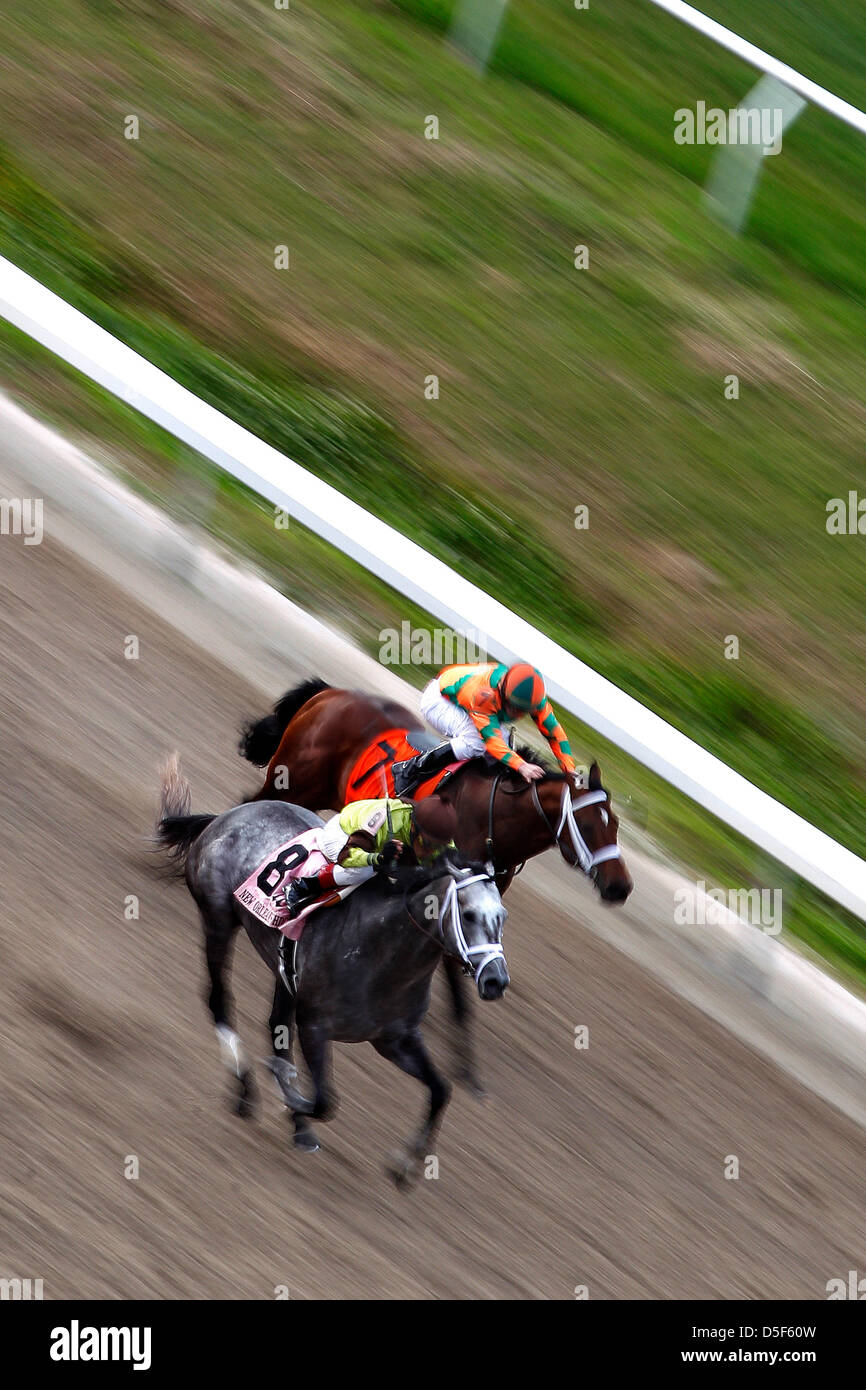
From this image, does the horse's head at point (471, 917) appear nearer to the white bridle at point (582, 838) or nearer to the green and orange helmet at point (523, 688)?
the white bridle at point (582, 838)

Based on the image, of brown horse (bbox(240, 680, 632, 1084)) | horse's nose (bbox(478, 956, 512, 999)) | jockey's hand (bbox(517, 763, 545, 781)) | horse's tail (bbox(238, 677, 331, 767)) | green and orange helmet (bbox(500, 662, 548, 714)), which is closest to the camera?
horse's nose (bbox(478, 956, 512, 999))

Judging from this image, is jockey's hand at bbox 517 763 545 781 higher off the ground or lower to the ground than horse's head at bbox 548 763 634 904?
higher

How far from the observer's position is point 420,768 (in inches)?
229

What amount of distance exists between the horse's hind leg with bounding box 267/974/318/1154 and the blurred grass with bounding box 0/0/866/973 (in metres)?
2.01

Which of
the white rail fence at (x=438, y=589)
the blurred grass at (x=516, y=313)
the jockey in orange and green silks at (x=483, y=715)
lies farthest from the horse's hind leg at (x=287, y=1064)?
the blurred grass at (x=516, y=313)

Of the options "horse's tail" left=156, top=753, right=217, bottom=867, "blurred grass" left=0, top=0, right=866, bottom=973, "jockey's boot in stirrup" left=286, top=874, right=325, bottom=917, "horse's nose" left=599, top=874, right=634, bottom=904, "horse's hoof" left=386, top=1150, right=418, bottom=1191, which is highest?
"blurred grass" left=0, top=0, right=866, bottom=973

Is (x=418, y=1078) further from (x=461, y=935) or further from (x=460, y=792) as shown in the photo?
(x=460, y=792)

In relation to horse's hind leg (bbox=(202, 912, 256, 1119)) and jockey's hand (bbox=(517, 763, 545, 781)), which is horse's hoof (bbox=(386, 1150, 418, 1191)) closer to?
horse's hind leg (bbox=(202, 912, 256, 1119))

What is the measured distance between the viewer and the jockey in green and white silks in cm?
481

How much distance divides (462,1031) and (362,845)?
1155 millimetres

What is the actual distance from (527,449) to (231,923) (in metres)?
3.56

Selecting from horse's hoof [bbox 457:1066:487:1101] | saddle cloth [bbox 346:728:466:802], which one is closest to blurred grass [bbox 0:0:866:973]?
saddle cloth [bbox 346:728:466:802]

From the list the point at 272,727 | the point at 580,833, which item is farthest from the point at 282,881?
the point at 272,727

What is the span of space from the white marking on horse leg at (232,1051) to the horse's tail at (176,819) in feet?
2.10
